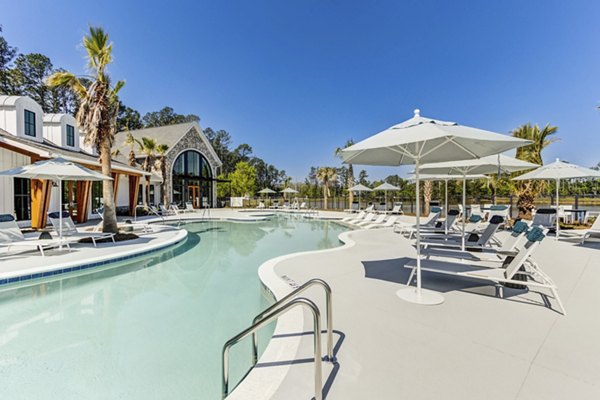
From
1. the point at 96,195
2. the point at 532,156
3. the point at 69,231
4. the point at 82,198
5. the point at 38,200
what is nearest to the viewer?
the point at 69,231

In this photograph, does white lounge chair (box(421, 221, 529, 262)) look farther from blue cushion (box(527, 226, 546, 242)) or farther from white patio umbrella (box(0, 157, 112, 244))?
white patio umbrella (box(0, 157, 112, 244))

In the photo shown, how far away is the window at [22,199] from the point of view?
471 inches

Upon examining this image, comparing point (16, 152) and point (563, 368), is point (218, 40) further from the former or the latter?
point (563, 368)

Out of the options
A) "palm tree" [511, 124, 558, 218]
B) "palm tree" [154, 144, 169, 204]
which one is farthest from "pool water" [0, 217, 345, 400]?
"palm tree" [154, 144, 169, 204]

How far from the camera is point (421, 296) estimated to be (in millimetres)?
4039

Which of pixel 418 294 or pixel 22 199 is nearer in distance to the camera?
pixel 418 294

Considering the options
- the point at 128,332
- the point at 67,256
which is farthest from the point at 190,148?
the point at 128,332

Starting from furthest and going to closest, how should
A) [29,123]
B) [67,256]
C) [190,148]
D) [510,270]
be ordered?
[190,148], [29,123], [67,256], [510,270]

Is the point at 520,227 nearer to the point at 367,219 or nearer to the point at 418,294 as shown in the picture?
the point at 418,294

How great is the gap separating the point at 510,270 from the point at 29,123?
19408 mm

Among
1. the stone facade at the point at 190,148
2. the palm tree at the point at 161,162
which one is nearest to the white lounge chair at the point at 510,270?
the palm tree at the point at 161,162

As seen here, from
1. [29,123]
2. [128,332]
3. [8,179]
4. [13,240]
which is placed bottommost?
[128,332]

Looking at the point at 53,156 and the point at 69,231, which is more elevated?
the point at 53,156

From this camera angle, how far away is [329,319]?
2477mm
